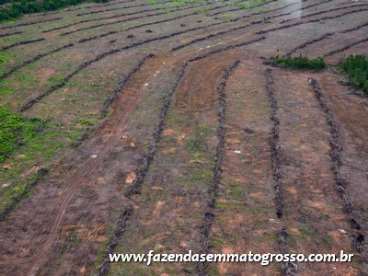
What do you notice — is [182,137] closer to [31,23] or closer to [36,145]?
[36,145]

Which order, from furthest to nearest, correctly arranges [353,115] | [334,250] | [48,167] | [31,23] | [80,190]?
1. [31,23]
2. [353,115]
3. [48,167]
4. [80,190]
5. [334,250]

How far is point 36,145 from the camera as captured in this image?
46.3 ft

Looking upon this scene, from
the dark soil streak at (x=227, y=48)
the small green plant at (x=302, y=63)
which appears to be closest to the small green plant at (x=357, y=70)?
the small green plant at (x=302, y=63)

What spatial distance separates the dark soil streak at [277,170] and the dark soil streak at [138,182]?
342 centimetres

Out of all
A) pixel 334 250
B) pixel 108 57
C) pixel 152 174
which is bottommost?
pixel 334 250

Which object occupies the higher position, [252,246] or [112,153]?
[112,153]

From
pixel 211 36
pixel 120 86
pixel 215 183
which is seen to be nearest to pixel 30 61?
pixel 120 86

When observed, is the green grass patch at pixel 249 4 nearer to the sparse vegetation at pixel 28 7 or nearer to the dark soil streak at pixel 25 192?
the sparse vegetation at pixel 28 7

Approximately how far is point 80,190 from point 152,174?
193 cm

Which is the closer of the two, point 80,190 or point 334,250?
point 334,250

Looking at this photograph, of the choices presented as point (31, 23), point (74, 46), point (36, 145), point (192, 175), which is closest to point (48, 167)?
point (36, 145)

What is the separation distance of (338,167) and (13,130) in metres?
9.89

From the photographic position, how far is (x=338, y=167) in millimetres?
13047

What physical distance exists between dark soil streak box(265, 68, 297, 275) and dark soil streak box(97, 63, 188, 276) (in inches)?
135
